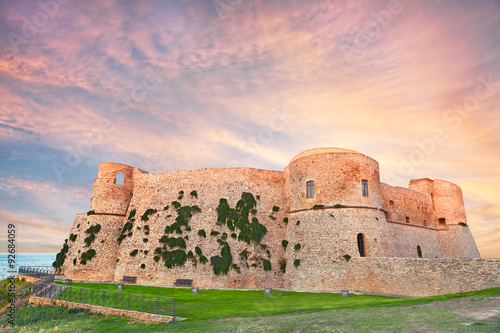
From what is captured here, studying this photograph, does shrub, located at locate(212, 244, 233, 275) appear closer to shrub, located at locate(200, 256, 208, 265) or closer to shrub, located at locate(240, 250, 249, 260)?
shrub, located at locate(200, 256, 208, 265)

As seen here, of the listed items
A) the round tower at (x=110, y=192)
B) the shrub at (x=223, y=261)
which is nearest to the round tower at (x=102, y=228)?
the round tower at (x=110, y=192)

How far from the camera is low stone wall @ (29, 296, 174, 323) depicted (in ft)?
52.9

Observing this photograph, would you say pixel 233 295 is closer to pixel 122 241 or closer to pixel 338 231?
pixel 338 231

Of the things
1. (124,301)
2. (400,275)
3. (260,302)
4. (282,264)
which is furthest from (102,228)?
(400,275)

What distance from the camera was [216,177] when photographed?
34844 millimetres

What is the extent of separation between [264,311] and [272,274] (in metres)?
12.9

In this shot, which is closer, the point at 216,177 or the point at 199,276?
the point at 199,276

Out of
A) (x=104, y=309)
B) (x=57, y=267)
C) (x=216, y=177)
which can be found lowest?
(x=104, y=309)

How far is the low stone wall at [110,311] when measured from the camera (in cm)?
1613

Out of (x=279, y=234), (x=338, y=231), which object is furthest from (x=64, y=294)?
(x=338, y=231)

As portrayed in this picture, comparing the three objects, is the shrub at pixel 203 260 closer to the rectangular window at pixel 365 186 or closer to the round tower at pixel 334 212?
the round tower at pixel 334 212

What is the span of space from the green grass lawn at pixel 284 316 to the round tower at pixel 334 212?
430cm

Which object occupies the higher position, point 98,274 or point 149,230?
point 149,230

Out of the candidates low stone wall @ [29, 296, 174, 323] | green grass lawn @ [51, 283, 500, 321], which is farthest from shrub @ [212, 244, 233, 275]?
low stone wall @ [29, 296, 174, 323]
